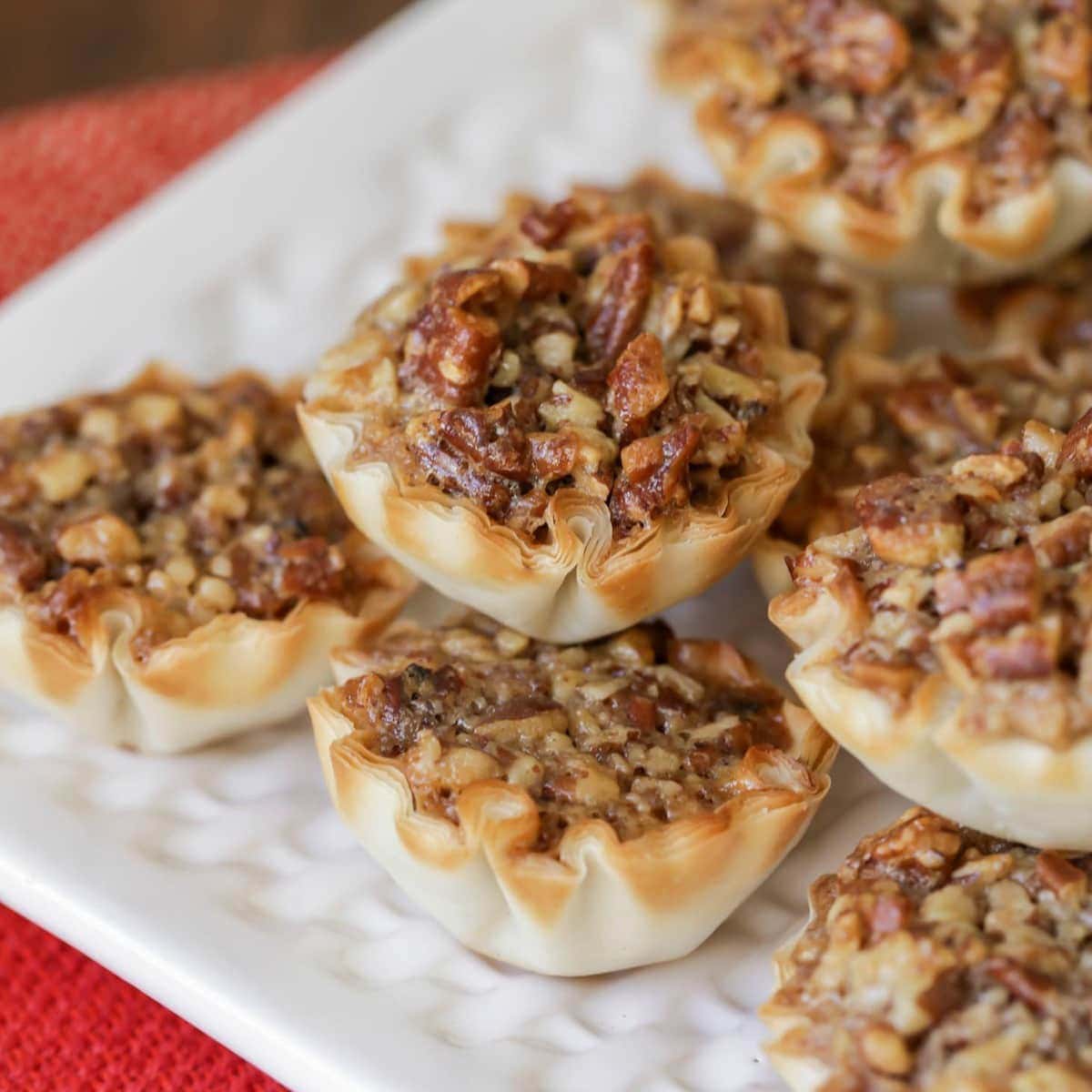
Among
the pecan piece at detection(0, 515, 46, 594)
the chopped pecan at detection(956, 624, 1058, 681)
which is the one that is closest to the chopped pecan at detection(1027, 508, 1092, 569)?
the chopped pecan at detection(956, 624, 1058, 681)

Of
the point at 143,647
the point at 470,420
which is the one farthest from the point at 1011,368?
the point at 143,647

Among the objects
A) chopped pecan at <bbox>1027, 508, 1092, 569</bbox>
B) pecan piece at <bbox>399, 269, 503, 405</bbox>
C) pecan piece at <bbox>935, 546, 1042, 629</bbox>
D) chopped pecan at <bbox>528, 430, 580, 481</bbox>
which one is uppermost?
pecan piece at <bbox>399, 269, 503, 405</bbox>

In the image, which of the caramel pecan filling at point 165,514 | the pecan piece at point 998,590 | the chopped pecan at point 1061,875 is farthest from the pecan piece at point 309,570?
the chopped pecan at point 1061,875

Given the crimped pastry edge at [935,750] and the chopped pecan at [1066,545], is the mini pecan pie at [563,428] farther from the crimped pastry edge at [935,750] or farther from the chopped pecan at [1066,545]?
the chopped pecan at [1066,545]

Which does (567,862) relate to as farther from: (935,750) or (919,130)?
(919,130)

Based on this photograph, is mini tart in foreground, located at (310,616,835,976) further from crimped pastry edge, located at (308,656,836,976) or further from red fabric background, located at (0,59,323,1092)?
red fabric background, located at (0,59,323,1092)

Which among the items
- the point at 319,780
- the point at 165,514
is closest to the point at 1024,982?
the point at 319,780
